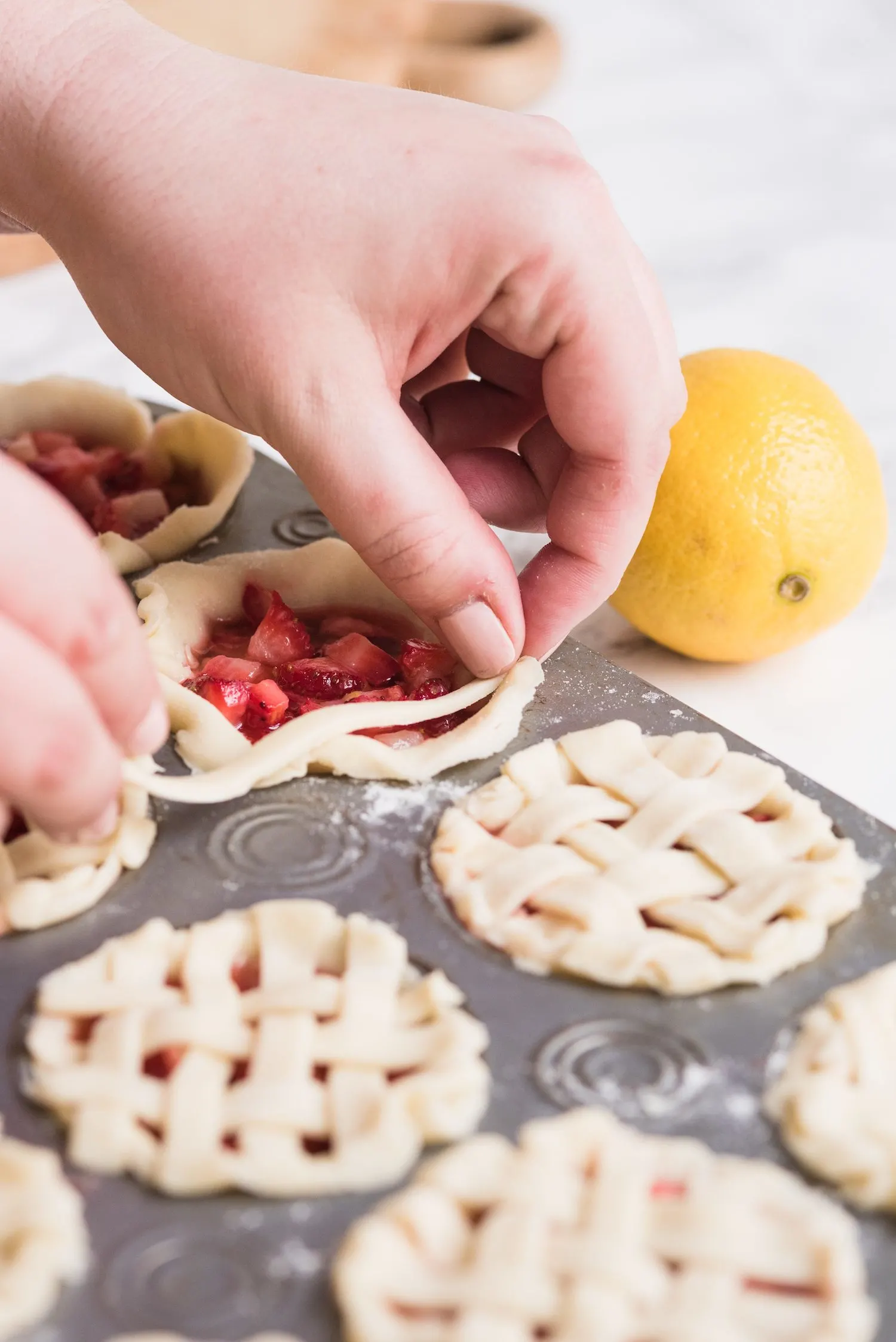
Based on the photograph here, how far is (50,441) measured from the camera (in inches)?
80.8

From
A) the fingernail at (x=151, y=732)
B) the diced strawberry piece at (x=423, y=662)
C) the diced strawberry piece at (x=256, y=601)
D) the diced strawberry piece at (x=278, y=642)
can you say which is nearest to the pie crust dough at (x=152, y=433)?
the diced strawberry piece at (x=256, y=601)

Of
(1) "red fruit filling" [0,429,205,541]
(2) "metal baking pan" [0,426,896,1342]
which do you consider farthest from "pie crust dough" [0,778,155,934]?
(1) "red fruit filling" [0,429,205,541]

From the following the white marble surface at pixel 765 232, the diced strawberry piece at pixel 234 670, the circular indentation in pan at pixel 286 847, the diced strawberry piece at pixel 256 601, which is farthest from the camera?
the white marble surface at pixel 765 232

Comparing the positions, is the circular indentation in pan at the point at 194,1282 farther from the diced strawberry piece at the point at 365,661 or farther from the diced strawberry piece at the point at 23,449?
the diced strawberry piece at the point at 23,449

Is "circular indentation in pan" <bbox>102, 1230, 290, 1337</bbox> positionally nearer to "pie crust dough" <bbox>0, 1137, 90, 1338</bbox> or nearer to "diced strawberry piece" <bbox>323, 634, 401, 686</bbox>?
"pie crust dough" <bbox>0, 1137, 90, 1338</bbox>

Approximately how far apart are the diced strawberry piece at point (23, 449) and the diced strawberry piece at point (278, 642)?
0.55 meters

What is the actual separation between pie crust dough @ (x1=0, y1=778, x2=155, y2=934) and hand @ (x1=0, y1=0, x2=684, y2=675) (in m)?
0.35

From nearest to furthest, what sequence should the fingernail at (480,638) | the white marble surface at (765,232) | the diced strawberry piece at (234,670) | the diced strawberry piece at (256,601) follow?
the fingernail at (480,638), the diced strawberry piece at (234,670), the diced strawberry piece at (256,601), the white marble surface at (765,232)

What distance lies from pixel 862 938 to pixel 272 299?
78 centimetres

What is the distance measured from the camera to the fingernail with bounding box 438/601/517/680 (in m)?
1.48

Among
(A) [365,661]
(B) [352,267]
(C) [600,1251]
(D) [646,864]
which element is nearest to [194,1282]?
(C) [600,1251]

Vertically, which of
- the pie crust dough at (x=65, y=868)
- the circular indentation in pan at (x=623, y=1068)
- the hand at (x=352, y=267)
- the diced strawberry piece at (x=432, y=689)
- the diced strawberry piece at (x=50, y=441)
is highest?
Result: the hand at (x=352, y=267)

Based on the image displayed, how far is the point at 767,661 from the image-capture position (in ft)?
6.53

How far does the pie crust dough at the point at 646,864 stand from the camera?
48.8 inches
